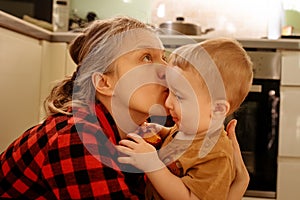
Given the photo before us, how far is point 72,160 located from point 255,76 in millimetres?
1629

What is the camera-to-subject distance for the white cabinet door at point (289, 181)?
229 cm

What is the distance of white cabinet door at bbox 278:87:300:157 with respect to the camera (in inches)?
90.7

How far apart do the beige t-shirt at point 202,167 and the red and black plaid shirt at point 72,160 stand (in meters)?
0.12

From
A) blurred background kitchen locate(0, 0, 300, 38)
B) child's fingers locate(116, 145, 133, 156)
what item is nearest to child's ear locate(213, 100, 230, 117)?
child's fingers locate(116, 145, 133, 156)

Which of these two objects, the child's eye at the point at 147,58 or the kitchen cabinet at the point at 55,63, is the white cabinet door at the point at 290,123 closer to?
the kitchen cabinet at the point at 55,63

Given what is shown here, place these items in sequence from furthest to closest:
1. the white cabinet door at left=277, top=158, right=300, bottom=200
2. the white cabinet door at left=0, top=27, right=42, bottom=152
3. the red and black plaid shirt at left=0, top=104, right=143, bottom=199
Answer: the white cabinet door at left=277, top=158, right=300, bottom=200 → the white cabinet door at left=0, top=27, right=42, bottom=152 → the red and black plaid shirt at left=0, top=104, right=143, bottom=199

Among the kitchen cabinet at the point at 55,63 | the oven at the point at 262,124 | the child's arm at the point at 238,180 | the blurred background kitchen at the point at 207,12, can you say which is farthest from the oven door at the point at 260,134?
the child's arm at the point at 238,180

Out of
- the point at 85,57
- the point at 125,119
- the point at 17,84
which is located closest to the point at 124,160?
the point at 125,119

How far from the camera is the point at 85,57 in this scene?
1.06 m

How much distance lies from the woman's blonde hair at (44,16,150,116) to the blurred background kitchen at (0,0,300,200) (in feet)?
2.60

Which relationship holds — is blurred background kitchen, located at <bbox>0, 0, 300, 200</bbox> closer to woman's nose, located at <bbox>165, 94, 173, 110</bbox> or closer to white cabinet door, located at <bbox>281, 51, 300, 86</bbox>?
white cabinet door, located at <bbox>281, 51, 300, 86</bbox>

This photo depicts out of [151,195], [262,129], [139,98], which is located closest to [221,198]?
[151,195]

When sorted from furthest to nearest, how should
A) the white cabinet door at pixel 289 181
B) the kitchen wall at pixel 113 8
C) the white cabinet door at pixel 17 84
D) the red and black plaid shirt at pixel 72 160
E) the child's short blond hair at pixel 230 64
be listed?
the kitchen wall at pixel 113 8, the white cabinet door at pixel 289 181, the white cabinet door at pixel 17 84, the child's short blond hair at pixel 230 64, the red and black plaid shirt at pixel 72 160

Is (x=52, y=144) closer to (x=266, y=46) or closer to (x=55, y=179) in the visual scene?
(x=55, y=179)
